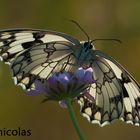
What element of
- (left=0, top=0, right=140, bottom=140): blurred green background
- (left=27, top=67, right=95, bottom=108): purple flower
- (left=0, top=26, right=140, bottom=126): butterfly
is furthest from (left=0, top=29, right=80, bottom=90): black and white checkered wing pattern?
(left=0, top=0, right=140, bottom=140): blurred green background

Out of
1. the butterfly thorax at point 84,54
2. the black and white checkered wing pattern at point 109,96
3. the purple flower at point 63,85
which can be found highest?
the butterfly thorax at point 84,54

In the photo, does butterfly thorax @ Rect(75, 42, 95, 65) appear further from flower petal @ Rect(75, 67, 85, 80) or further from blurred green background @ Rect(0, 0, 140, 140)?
blurred green background @ Rect(0, 0, 140, 140)

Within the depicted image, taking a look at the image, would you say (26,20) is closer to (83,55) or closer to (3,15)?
(3,15)

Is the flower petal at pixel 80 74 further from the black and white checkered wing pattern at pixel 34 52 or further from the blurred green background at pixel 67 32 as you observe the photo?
the blurred green background at pixel 67 32

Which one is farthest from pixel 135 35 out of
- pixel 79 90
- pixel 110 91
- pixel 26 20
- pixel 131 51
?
pixel 79 90

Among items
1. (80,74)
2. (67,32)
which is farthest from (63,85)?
(67,32)

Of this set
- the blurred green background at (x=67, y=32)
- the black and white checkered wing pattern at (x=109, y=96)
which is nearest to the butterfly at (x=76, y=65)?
the black and white checkered wing pattern at (x=109, y=96)
